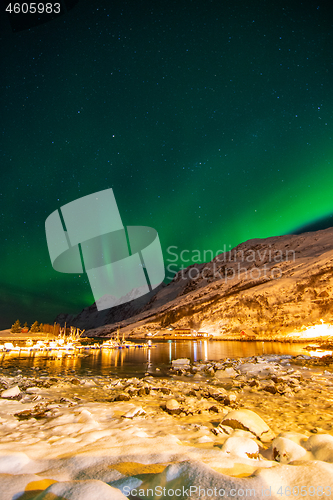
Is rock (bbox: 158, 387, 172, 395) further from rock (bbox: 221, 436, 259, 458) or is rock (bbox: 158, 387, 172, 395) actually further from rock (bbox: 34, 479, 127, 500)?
rock (bbox: 34, 479, 127, 500)

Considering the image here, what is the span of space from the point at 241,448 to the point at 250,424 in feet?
8.54

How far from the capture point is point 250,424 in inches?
294

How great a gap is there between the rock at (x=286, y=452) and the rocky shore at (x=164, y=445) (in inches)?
0.8

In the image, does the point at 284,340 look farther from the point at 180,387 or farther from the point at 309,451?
the point at 309,451

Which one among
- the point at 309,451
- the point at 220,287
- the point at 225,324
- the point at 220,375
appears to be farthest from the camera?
the point at 220,287

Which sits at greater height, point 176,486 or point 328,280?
point 328,280

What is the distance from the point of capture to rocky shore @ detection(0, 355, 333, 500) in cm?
352

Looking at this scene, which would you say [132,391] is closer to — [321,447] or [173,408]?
[173,408]

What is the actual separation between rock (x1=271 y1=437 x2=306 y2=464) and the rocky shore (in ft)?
0.06

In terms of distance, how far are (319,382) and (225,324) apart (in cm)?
11894

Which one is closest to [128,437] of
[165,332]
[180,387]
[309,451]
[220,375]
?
[309,451]

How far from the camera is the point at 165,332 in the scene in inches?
6176

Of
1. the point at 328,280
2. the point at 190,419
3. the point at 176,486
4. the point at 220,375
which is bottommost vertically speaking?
the point at 220,375

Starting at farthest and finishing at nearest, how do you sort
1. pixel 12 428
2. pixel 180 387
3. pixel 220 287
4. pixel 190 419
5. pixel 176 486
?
pixel 220 287
pixel 180 387
pixel 190 419
pixel 12 428
pixel 176 486
